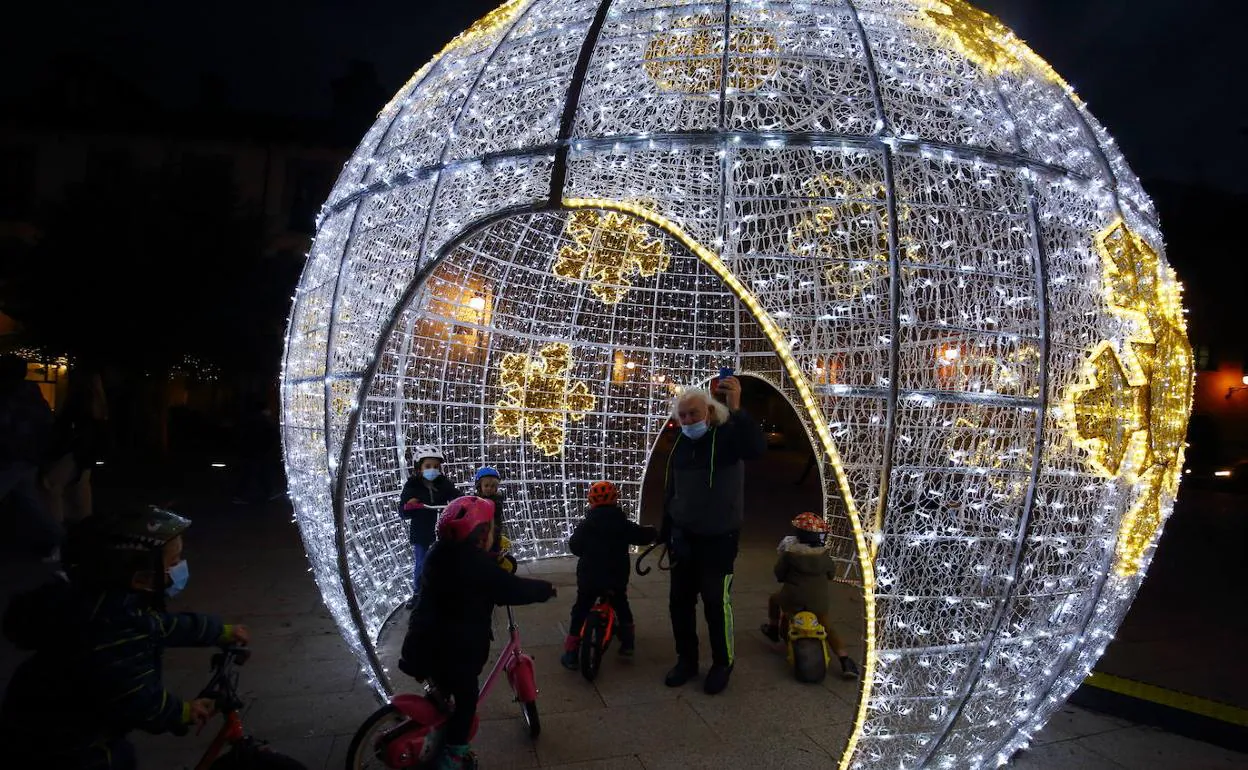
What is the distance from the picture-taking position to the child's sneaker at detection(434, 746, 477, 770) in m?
3.33

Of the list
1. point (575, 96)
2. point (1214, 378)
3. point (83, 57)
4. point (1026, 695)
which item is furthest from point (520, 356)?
point (1214, 378)

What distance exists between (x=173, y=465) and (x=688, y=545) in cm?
1456

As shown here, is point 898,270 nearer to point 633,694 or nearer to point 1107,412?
point 1107,412

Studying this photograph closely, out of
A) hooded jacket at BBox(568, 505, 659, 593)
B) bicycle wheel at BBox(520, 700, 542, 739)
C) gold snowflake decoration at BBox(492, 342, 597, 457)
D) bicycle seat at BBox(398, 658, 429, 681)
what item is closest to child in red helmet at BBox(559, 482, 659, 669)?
hooded jacket at BBox(568, 505, 659, 593)

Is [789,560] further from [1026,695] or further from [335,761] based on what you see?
[335,761]

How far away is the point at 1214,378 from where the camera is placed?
80.4 ft

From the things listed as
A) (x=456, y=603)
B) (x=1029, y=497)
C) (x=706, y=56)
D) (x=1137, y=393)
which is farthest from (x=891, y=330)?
(x=456, y=603)

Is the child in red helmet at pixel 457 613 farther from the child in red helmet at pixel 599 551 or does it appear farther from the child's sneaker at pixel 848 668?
the child's sneaker at pixel 848 668

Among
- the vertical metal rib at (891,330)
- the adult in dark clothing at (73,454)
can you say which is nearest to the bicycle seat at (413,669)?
the vertical metal rib at (891,330)

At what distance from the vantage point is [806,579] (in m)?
5.17

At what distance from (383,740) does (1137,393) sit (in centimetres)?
359

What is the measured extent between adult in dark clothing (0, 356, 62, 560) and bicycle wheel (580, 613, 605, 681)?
4.83m

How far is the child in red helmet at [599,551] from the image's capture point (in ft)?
16.5

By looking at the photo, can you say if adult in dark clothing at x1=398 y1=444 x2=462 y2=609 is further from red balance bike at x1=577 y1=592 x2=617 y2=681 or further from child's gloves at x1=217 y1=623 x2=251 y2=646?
child's gloves at x1=217 y1=623 x2=251 y2=646
